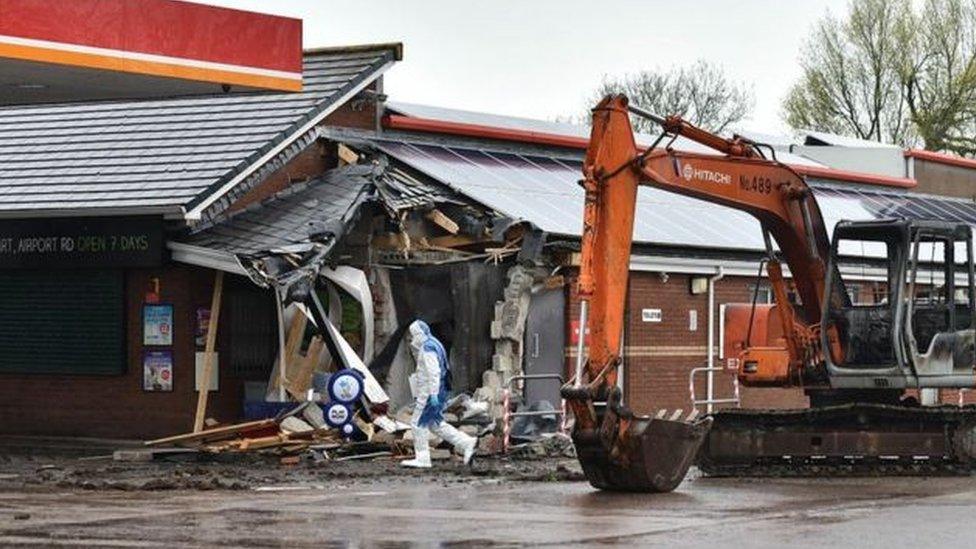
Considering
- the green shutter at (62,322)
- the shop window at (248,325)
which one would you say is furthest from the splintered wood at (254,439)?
the green shutter at (62,322)

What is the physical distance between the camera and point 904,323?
25.1 m

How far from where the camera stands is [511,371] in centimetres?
2983

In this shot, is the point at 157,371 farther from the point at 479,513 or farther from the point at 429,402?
the point at 479,513

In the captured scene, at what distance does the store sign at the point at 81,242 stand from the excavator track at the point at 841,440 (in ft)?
28.2

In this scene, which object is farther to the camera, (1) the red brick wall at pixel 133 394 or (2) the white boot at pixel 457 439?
(1) the red brick wall at pixel 133 394

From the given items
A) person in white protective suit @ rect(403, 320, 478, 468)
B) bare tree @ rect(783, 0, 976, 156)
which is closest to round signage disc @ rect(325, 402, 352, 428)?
person in white protective suit @ rect(403, 320, 478, 468)

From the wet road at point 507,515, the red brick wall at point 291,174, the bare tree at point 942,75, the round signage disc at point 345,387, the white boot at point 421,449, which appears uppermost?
the bare tree at point 942,75

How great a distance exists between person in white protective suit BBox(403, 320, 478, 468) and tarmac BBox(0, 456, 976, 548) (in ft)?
1.73

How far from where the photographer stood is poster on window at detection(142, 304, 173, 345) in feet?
98.0

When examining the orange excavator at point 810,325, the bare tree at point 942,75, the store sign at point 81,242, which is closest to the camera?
the orange excavator at point 810,325

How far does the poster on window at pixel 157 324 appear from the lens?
29.9 meters

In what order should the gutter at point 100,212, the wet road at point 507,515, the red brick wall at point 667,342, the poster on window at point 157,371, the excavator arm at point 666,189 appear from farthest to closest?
1. the red brick wall at point 667,342
2. the poster on window at point 157,371
3. the gutter at point 100,212
4. the excavator arm at point 666,189
5. the wet road at point 507,515

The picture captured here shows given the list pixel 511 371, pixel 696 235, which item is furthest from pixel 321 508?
pixel 696 235

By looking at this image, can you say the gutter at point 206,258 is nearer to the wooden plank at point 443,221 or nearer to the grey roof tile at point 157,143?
the grey roof tile at point 157,143
